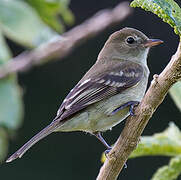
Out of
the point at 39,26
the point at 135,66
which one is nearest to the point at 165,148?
the point at 39,26

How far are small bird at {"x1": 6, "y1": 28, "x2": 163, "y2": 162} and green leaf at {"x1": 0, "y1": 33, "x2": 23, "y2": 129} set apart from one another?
0.71 ft

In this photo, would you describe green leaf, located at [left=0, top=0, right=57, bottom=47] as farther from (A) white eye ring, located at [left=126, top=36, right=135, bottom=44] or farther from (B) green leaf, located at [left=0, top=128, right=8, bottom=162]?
(A) white eye ring, located at [left=126, top=36, right=135, bottom=44]

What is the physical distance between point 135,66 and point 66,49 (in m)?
1.04

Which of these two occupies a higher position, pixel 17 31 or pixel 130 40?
pixel 17 31

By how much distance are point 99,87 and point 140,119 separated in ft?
4.27

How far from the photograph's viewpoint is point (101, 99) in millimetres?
3412

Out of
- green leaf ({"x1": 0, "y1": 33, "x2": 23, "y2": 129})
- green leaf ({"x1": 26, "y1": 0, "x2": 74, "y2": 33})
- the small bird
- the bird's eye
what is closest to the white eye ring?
the bird's eye

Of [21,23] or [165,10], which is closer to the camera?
[165,10]

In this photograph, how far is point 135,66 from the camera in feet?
12.8

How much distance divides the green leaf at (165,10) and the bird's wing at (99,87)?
1.47 metres

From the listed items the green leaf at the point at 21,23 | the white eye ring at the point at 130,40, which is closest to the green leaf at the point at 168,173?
the green leaf at the point at 21,23

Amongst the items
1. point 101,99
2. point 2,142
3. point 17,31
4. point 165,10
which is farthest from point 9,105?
point 165,10

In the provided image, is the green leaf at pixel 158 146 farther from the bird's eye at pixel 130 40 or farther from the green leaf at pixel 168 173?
the bird's eye at pixel 130 40

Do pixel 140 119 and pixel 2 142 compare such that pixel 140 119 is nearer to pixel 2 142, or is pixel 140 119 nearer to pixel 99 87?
pixel 2 142
